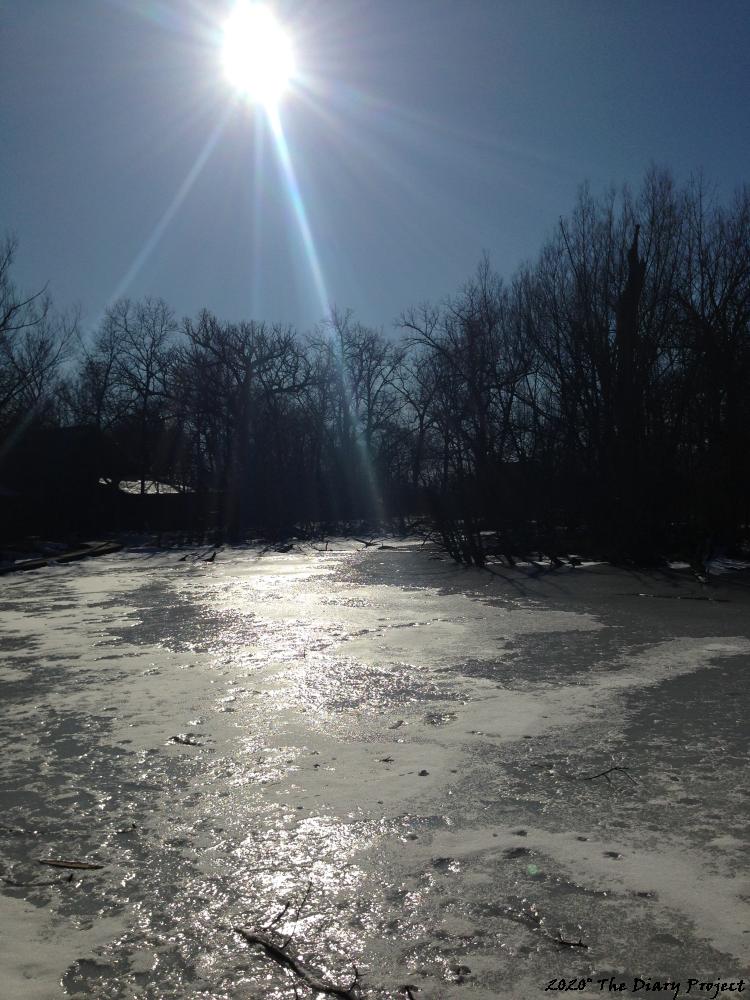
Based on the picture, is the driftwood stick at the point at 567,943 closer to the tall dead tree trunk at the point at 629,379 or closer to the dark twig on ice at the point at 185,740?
the dark twig on ice at the point at 185,740

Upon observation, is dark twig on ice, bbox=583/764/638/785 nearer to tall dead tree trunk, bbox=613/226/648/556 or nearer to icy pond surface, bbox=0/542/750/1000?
icy pond surface, bbox=0/542/750/1000

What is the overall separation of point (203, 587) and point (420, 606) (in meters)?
4.74

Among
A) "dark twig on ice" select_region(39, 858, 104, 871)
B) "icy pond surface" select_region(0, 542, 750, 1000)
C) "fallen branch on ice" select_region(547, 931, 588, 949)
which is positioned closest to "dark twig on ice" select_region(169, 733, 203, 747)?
"icy pond surface" select_region(0, 542, 750, 1000)

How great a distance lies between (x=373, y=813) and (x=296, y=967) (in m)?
1.23

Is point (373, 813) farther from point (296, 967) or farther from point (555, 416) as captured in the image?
point (555, 416)

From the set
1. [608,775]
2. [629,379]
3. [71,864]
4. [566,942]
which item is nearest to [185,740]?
[71,864]

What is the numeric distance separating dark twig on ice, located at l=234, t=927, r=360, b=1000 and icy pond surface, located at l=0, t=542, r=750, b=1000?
2 centimetres

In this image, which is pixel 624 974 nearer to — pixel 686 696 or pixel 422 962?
pixel 422 962

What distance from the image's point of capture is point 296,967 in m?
2.37

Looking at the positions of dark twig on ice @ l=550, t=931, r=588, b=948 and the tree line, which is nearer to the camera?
dark twig on ice @ l=550, t=931, r=588, b=948

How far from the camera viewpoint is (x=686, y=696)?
5.68m

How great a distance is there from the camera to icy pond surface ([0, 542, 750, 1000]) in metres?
2.44

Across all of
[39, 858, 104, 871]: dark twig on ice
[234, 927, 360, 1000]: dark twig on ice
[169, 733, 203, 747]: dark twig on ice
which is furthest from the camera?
[169, 733, 203, 747]: dark twig on ice

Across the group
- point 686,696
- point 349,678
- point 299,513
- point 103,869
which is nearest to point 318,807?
point 103,869
